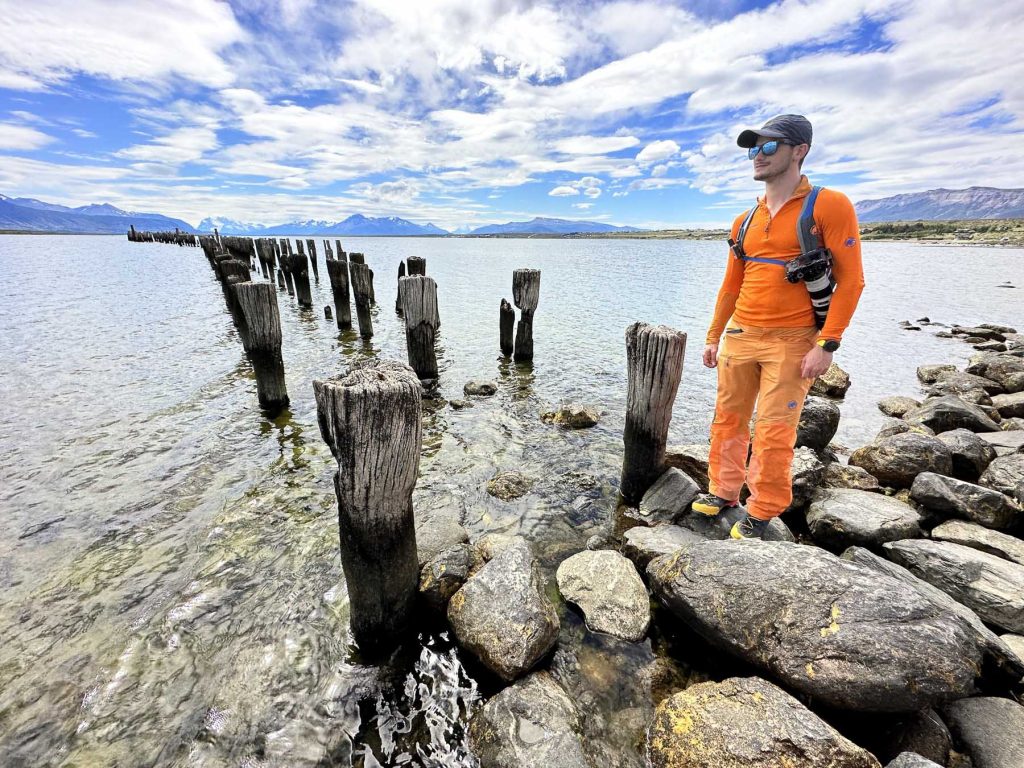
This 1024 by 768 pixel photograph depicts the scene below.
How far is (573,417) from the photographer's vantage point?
8.62 metres

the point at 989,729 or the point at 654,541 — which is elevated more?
the point at 989,729

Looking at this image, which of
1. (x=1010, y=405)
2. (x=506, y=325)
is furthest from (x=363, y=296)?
(x=1010, y=405)

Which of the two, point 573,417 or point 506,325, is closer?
point 573,417

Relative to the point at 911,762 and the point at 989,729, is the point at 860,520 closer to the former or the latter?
the point at 989,729

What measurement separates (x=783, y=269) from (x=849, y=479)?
→ 12.2 ft

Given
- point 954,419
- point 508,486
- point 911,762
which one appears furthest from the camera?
point 954,419

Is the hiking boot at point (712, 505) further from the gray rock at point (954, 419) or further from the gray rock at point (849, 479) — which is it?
the gray rock at point (954, 419)

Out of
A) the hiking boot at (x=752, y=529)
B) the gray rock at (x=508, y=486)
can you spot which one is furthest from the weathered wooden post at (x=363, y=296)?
the hiking boot at (x=752, y=529)

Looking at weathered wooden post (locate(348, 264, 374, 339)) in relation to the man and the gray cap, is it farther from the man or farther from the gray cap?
the gray cap

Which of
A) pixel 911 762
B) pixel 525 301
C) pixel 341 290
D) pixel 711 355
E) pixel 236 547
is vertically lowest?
pixel 236 547

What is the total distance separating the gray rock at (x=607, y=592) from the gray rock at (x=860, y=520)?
2254 mm

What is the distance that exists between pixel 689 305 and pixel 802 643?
22726 mm

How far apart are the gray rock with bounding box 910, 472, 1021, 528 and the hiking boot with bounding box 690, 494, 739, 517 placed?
7.40 feet

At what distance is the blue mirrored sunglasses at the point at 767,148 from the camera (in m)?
3.69
